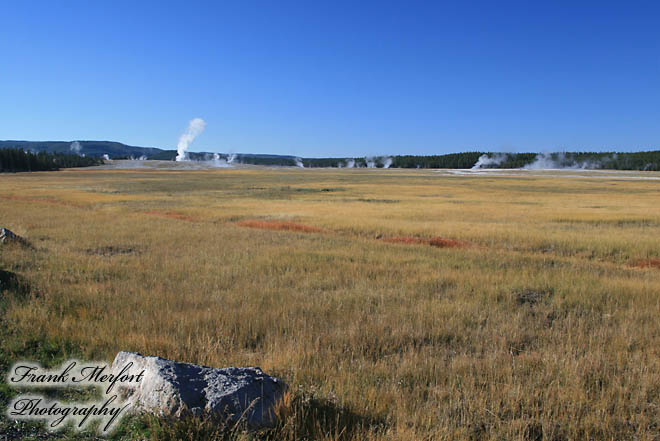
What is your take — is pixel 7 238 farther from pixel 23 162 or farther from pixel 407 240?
pixel 23 162

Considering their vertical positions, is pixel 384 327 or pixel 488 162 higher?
pixel 488 162

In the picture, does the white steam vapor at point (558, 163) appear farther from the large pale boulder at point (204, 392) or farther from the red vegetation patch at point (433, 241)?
the large pale boulder at point (204, 392)

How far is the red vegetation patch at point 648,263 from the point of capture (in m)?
14.6

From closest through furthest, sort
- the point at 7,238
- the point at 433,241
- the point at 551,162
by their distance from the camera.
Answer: the point at 7,238 → the point at 433,241 → the point at 551,162

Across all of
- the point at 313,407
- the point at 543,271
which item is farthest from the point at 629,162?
the point at 313,407

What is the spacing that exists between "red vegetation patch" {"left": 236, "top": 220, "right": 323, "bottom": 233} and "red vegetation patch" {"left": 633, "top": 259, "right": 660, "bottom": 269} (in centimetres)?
1451

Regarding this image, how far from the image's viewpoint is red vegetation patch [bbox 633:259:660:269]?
14559mm

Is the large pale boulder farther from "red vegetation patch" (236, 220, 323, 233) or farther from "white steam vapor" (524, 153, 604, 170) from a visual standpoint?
"white steam vapor" (524, 153, 604, 170)

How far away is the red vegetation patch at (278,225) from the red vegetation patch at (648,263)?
1451cm

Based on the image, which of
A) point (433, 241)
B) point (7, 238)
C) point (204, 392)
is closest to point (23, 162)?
point (7, 238)

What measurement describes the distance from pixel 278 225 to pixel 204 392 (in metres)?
21.1

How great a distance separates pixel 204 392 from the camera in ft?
13.4

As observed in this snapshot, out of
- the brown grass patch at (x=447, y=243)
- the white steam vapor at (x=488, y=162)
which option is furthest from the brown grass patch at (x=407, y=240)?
the white steam vapor at (x=488, y=162)

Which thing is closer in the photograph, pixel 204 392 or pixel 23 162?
pixel 204 392
